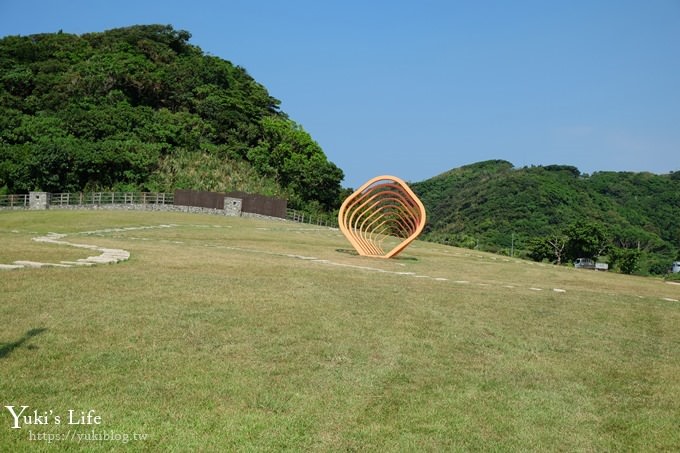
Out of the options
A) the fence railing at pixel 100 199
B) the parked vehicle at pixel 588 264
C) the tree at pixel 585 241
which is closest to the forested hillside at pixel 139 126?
the fence railing at pixel 100 199

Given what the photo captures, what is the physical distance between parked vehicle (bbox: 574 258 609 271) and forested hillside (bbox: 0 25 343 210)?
26.9 m

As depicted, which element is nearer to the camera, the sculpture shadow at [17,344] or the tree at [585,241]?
the sculpture shadow at [17,344]

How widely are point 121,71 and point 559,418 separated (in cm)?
7868

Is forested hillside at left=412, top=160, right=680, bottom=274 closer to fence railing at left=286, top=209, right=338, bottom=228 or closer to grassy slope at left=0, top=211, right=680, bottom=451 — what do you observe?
fence railing at left=286, top=209, right=338, bottom=228

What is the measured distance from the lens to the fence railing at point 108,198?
4975 centimetres

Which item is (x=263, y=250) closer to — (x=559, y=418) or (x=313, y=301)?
(x=313, y=301)

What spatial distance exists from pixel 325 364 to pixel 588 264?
52.8 meters

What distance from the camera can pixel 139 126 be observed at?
2739 inches

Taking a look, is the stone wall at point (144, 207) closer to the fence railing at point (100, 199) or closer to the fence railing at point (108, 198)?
the fence railing at point (100, 199)

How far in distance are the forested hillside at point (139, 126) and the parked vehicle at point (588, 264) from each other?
26.9 m

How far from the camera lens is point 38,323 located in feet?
28.5

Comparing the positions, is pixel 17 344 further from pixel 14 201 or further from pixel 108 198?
pixel 108 198

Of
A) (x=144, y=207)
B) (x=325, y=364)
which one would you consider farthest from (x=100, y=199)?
(x=325, y=364)

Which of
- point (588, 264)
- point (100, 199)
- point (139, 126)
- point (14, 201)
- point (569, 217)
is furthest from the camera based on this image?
point (569, 217)
